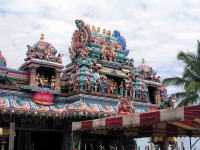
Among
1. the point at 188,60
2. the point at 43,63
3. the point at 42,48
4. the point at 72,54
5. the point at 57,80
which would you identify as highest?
the point at 72,54

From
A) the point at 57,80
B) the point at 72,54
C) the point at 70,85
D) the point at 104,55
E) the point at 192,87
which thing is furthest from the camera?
the point at 72,54

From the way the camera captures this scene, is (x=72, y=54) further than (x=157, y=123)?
Yes

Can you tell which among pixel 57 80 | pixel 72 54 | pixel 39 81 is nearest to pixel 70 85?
Answer: pixel 57 80

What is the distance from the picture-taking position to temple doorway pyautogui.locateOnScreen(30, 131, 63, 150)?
847 inches

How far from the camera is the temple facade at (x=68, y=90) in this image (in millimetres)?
18344

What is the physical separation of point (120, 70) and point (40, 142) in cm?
865

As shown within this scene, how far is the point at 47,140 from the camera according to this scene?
2192 cm

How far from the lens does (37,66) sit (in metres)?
19.6

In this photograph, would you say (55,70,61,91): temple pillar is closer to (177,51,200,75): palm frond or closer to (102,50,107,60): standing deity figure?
(102,50,107,60): standing deity figure

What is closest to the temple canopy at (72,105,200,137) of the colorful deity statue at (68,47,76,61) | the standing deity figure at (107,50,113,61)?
the standing deity figure at (107,50,113,61)

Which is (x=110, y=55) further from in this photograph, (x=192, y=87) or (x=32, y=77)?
(x=192, y=87)

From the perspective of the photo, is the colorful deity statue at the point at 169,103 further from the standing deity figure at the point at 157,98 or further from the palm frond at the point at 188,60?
the palm frond at the point at 188,60

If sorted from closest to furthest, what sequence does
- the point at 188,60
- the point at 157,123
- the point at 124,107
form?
1. the point at 157,123
2. the point at 188,60
3. the point at 124,107

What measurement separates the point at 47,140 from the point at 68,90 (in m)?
4.31
